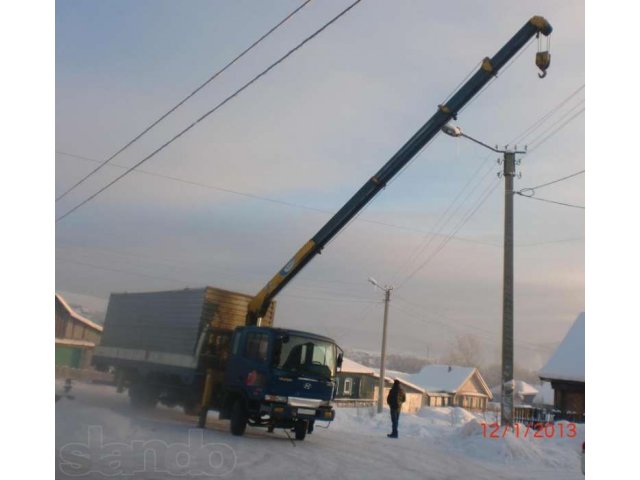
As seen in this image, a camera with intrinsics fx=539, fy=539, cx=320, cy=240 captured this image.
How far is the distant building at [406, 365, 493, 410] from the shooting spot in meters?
56.9

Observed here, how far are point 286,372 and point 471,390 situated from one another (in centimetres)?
5534

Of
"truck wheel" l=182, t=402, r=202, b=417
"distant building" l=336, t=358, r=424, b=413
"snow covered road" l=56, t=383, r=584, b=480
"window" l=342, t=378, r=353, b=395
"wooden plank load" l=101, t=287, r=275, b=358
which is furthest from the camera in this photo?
"window" l=342, t=378, r=353, b=395

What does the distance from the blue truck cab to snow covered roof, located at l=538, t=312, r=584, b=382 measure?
15743 millimetres

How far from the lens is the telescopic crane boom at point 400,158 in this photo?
1309cm

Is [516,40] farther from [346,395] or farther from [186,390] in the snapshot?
[346,395]

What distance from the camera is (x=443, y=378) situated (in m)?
60.7

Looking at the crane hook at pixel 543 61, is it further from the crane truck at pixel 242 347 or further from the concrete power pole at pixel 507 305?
the concrete power pole at pixel 507 305

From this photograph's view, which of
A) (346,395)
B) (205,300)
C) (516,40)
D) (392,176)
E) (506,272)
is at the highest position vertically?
(516,40)

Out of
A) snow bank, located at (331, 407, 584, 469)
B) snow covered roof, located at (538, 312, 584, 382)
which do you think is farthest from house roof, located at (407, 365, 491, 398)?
snow bank, located at (331, 407, 584, 469)

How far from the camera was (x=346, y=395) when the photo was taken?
43.4m

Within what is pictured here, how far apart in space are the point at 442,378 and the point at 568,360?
36.9 m

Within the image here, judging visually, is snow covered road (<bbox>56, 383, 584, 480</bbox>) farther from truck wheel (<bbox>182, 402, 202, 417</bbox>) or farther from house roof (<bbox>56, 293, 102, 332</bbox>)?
house roof (<bbox>56, 293, 102, 332</bbox>)

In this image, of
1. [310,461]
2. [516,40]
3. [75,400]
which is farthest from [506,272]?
[75,400]
